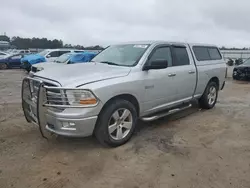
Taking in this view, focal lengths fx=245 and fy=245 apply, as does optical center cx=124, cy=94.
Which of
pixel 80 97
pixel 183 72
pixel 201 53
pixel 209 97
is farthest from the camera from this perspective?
pixel 209 97

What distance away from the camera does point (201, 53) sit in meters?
6.23

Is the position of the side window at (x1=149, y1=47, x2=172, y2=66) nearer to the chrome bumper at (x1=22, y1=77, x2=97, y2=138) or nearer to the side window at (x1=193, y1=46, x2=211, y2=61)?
the side window at (x1=193, y1=46, x2=211, y2=61)

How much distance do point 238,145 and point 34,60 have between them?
15212 mm

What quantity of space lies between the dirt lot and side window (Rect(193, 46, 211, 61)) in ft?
5.54

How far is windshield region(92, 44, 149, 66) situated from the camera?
4586mm

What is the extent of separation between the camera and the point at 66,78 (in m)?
3.72

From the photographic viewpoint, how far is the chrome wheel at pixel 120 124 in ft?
13.1

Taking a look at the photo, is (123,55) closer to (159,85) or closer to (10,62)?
(159,85)

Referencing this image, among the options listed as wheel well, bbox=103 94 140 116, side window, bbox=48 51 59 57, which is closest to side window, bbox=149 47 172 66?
wheel well, bbox=103 94 140 116

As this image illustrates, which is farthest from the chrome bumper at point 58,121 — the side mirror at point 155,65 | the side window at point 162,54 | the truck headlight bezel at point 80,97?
the side window at point 162,54

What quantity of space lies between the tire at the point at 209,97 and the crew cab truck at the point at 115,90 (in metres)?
0.59

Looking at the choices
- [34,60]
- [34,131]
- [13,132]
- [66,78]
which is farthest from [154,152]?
[34,60]

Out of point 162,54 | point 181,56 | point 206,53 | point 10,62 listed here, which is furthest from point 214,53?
point 10,62

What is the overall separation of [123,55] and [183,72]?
1.38 m
